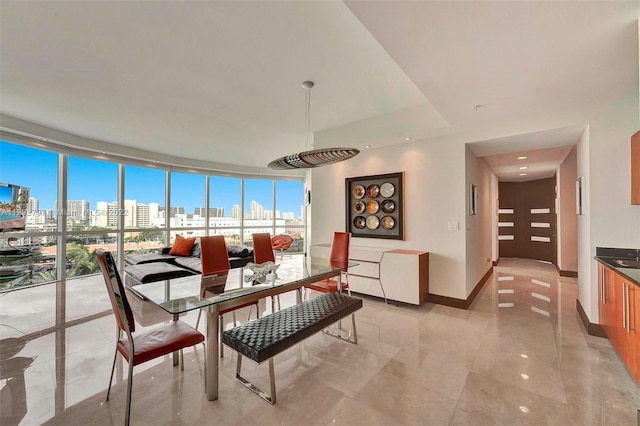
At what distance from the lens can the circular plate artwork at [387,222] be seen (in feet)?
14.4

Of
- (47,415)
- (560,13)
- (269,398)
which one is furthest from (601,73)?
(47,415)

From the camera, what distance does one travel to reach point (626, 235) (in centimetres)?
285

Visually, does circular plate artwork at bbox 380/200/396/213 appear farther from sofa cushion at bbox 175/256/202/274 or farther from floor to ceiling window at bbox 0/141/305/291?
floor to ceiling window at bbox 0/141/305/291

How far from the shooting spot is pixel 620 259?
9.29 feet

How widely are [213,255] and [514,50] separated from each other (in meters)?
3.47

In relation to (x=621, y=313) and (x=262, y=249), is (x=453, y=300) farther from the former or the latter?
(x=262, y=249)

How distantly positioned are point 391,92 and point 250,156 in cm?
467

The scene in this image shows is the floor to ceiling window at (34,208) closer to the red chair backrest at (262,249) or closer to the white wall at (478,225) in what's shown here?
the red chair backrest at (262,249)

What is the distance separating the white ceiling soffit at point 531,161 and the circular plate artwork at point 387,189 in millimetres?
2056

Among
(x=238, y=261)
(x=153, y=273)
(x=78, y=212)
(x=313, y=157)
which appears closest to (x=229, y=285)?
(x=313, y=157)

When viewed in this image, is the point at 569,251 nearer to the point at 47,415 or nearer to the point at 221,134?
the point at 221,134

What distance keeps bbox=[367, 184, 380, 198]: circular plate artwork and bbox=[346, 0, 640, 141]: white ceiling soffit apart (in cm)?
176

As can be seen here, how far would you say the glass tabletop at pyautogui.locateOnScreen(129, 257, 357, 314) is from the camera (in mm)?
2029

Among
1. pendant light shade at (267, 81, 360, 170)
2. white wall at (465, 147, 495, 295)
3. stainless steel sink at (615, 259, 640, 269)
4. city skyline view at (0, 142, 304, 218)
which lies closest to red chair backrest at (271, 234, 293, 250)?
city skyline view at (0, 142, 304, 218)
